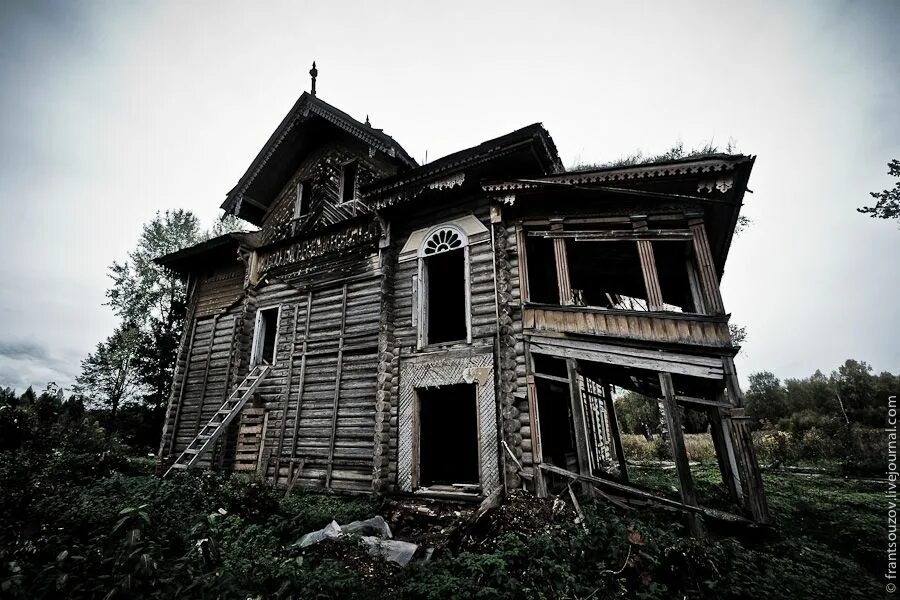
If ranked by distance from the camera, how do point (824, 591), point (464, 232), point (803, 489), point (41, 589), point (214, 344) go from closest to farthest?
point (41, 589) → point (824, 591) → point (464, 232) → point (803, 489) → point (214, 344)

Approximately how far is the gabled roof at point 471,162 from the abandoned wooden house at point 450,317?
0.05 metres

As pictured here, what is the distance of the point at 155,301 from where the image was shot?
86.3ft

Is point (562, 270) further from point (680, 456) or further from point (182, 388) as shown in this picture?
point (182, 388)

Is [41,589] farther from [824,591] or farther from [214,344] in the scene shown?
[214,344]

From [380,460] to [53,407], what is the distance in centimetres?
1275

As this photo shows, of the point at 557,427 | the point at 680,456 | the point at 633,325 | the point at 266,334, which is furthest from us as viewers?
the point at 266,334

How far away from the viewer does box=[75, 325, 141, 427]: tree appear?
948 inches

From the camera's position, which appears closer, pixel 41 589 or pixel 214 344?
pixel 41 589

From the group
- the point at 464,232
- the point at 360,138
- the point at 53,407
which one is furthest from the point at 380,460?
the point at 53,407

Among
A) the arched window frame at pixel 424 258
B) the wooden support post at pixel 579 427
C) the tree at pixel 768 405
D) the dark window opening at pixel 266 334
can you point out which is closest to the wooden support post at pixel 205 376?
the dark window opening at pixel 266 334

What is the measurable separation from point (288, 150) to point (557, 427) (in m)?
14.0

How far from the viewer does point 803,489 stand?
40.8 feet

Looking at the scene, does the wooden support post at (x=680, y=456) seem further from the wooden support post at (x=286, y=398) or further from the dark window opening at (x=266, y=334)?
the dark window opening at (x=266, y=334)

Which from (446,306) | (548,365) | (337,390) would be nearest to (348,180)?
(446,306)
